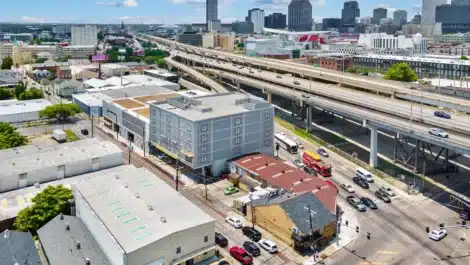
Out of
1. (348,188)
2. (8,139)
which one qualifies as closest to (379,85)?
(348,188)

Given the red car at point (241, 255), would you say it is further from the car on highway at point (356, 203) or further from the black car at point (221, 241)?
the car on highway at point (356, 203)

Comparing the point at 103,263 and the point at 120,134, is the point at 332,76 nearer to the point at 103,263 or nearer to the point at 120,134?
the point at 120,134

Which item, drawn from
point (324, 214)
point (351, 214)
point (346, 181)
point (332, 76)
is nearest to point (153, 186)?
point (324, 214)

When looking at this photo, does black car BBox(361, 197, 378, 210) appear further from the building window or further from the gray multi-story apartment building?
the building window

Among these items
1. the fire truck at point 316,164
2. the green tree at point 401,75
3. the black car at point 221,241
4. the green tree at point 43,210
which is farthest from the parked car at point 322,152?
the green tree at point 401,75

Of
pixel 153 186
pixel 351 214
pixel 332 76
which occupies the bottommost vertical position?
pixel 351 214

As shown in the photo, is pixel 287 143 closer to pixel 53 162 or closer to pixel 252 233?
pixel 252 233

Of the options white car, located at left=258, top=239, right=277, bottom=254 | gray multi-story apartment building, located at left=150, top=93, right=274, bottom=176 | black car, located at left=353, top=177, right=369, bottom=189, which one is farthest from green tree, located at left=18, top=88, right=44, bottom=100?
white car, located at left=258, top=239, right=277, bottom=254
